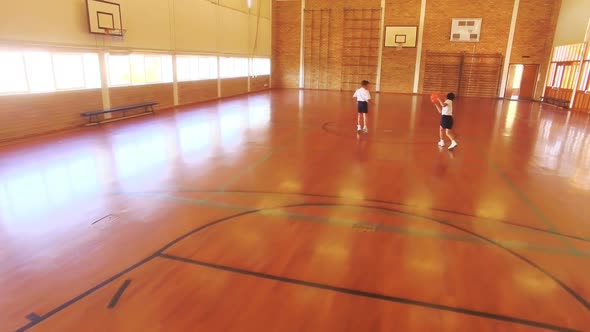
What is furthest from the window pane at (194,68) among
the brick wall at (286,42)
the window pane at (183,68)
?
the brick wall at (286,42)

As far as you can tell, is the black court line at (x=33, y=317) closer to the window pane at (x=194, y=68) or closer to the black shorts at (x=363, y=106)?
the black shorts at (x=363, y=106)

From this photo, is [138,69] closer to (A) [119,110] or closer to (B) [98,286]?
(A) [119,110]

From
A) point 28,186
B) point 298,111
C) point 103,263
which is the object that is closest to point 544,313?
point 103,263

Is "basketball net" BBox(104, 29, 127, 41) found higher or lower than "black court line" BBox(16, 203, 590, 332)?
higher

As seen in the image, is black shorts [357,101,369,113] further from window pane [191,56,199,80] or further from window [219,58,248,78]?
window [219,58,248,78]

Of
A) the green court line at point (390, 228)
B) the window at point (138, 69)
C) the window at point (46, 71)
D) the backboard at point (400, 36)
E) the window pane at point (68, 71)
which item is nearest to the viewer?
the green court line at point (390, 228)

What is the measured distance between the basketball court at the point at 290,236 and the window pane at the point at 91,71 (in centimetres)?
261

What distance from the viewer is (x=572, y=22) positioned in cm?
1767

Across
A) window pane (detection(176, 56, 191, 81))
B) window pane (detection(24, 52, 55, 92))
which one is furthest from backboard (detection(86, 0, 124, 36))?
window pane (detection(176, 56, 191, 81))

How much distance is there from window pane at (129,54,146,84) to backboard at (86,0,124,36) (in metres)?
1.13

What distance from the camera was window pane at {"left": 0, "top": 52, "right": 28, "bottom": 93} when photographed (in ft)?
28.0

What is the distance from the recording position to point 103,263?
3658 millimetres

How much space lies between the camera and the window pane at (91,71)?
425 inches

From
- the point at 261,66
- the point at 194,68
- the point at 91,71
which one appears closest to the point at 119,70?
the point at 91,71
